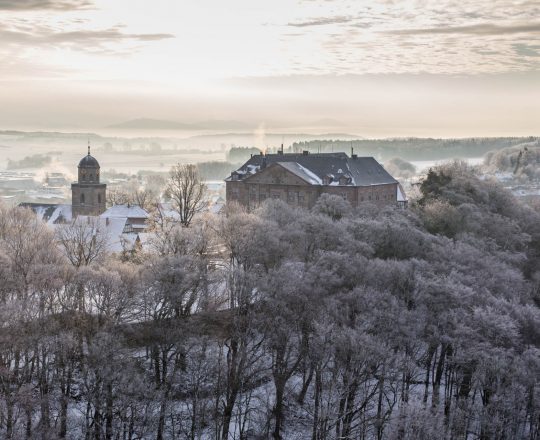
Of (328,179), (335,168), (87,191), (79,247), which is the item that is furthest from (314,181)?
(79,247)

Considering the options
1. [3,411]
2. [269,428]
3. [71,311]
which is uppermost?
[71,311]

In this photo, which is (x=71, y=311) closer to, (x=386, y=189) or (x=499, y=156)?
(x=386, y=189)

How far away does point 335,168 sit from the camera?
77125 mm

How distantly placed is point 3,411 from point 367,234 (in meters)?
23.4

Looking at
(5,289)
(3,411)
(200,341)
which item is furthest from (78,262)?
(3,411)

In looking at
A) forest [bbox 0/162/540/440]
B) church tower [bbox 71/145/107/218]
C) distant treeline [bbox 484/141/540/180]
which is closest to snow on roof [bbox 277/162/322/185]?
church tower [bbox 71/145/107/218]

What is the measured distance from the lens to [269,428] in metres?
33.4

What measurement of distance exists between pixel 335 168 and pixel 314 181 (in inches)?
106

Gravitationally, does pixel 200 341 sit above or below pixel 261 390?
above

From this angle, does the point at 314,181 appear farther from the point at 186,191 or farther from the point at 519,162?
the point at 519,162

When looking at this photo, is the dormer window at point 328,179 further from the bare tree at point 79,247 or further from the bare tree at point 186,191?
the bare tree at point 79,247

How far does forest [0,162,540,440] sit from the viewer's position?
102 ft

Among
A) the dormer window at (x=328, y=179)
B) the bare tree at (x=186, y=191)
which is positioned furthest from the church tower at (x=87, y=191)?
the dormer window at (x=328, y=179)

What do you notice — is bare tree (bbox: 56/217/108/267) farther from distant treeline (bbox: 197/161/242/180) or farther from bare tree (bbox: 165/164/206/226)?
distant treeline (bbox: 197/161/242/180)
